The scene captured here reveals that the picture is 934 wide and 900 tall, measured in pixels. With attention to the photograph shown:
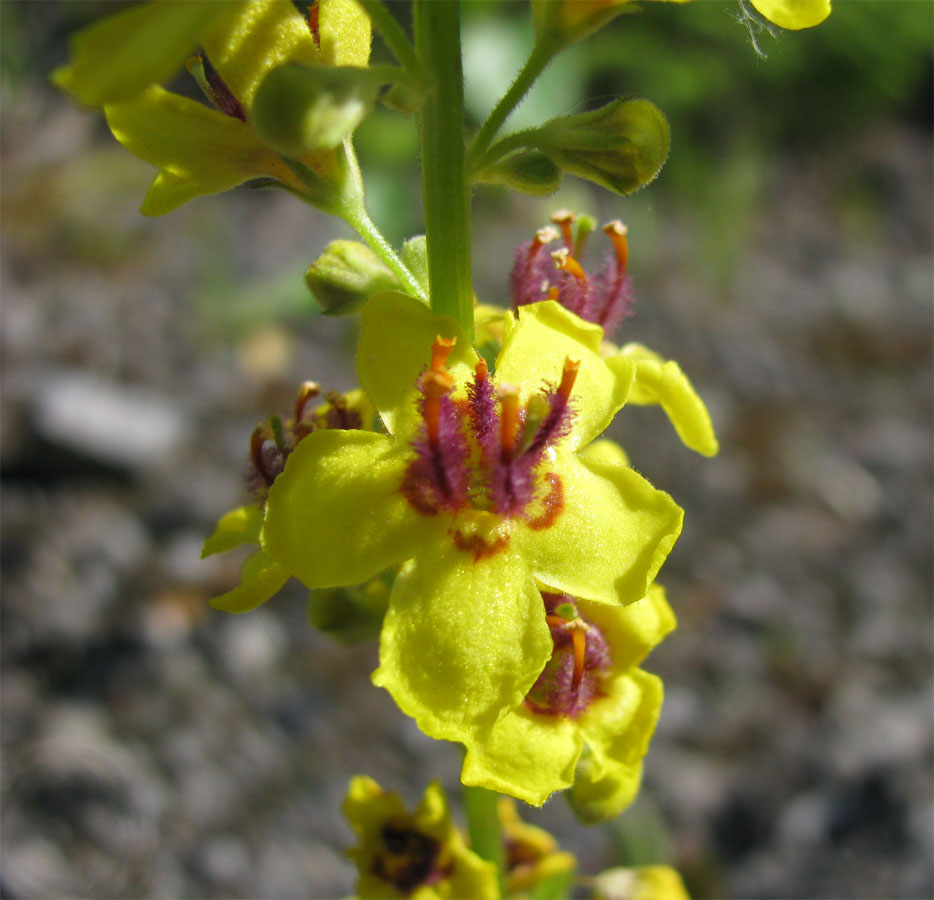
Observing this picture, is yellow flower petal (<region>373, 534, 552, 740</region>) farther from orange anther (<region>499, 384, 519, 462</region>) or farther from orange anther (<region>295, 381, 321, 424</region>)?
orange anther (<region>295, 381, 321, 424</region>)

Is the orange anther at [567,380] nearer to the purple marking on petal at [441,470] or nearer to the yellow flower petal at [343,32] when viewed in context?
the purple marking on petal at [441,470]

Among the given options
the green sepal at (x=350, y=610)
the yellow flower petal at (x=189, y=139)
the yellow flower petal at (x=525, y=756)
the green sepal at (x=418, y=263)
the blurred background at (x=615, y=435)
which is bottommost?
the blurred background at (x=615, y=435)

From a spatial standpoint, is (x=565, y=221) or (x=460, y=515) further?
(x=565, y=221)

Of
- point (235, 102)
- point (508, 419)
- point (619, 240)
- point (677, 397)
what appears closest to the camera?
point (508, 419)

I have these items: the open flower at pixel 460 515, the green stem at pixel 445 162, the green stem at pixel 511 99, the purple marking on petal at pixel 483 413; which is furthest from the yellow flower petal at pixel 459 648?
the green stem at pixel 511 99

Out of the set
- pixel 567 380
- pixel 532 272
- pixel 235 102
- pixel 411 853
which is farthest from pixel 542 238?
pixel 411 853

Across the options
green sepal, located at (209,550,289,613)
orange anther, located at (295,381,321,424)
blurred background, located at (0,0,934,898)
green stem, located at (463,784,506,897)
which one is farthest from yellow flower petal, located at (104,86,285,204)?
blurred background, located at (0,0,934,898)

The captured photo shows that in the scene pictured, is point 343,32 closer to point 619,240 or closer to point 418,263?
point 418,263
